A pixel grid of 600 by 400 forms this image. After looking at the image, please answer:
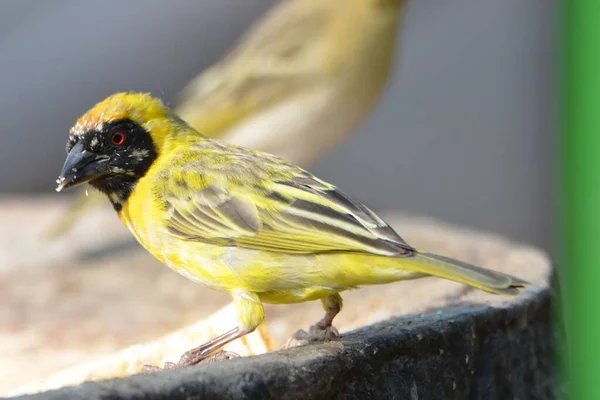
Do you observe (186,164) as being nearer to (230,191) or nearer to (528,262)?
(230,191)

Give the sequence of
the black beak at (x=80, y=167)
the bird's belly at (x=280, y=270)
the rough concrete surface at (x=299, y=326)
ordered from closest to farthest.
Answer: the rough concrete surface at (x=299, y=326), the bird's belly at (x=280, y=270), the black beak at (x=80, y=167)

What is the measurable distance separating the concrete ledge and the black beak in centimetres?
81

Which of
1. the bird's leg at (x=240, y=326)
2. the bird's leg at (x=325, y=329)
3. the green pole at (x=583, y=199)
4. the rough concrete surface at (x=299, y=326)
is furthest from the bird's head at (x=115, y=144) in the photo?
the green pole at (x=583, y=199)

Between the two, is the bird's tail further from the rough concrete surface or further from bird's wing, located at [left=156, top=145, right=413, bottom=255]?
the rough concrete surface

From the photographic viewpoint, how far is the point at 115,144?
2.93 m

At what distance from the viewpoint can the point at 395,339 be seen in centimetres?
260

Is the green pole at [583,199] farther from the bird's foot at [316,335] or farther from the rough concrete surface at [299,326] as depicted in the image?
the bird's foot at [316,335]

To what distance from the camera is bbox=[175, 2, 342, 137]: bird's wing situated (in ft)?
17.6

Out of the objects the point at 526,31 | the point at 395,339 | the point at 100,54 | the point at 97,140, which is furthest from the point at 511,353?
the point at 100,54

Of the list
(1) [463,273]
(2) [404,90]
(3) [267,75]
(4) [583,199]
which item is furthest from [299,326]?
(2) [404,90]

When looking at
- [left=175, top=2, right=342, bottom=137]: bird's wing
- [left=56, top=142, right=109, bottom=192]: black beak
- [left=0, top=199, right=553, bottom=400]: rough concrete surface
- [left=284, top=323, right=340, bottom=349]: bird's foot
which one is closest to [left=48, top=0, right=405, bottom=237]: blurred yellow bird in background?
[left=175, top=2, right=342, bottom=137]: bird's wing

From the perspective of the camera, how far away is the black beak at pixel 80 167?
2.87 metres

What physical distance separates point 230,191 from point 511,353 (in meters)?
0.90

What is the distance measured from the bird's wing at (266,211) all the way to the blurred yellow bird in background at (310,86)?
239cm
